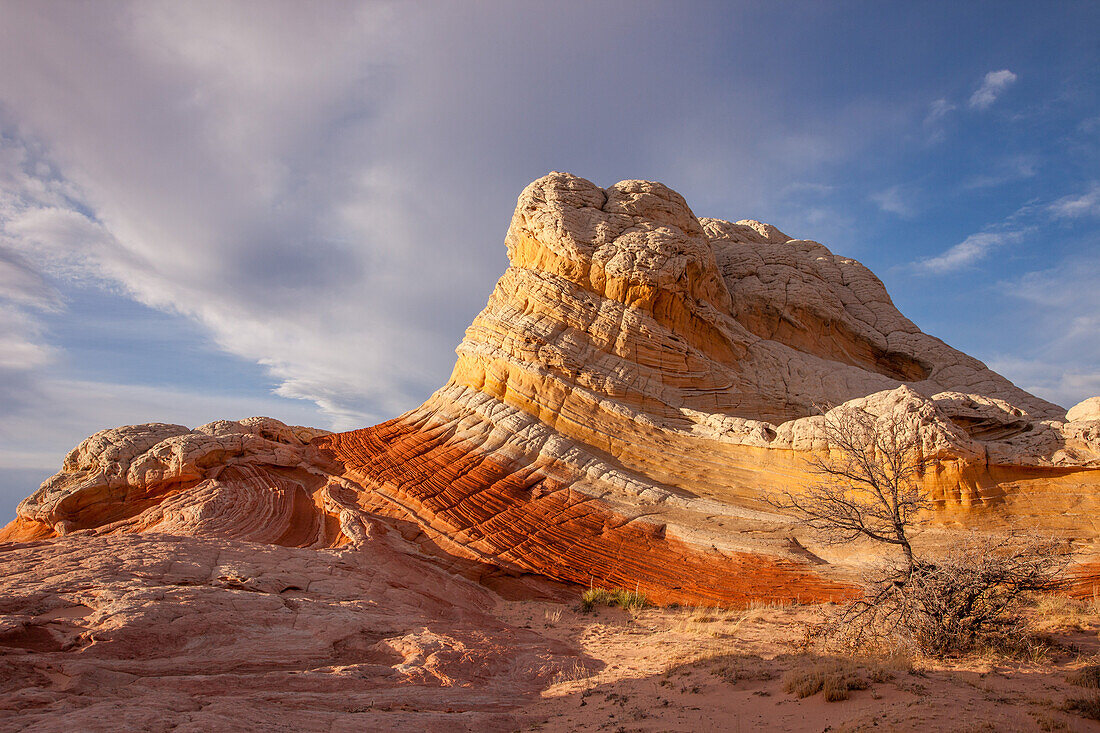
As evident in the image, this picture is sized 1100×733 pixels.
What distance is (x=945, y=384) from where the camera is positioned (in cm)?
2106

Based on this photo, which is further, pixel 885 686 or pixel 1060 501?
pixel 1060 501

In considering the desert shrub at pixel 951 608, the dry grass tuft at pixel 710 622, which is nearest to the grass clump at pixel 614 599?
the dry grass tuft at pixel 710 622

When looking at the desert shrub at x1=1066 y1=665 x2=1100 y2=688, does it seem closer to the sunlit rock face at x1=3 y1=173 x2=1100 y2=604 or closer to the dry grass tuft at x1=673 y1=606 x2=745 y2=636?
the dry grass tuft at x1=673 y1=606 x2=745 y2=636

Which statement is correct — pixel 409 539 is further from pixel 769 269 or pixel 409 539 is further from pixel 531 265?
pixel 769 269

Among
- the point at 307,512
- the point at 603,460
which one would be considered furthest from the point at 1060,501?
the point at 307,512

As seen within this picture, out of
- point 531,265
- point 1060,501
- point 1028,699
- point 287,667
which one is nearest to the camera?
point 1028,699

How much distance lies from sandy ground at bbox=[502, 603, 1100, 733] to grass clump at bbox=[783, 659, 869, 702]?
0.07 meters

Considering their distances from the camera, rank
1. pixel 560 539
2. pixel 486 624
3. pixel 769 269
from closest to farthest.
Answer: pixel 486 624, pixel 560 539, pixel 769 269

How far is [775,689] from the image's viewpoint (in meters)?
6.45

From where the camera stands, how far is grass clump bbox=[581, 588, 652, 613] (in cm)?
1187

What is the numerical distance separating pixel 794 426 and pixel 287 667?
38.3 feet

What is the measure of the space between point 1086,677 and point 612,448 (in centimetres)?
1091

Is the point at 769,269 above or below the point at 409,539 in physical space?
above

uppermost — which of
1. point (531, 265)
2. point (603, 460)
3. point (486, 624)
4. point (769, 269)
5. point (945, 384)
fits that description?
point (769, 269)
